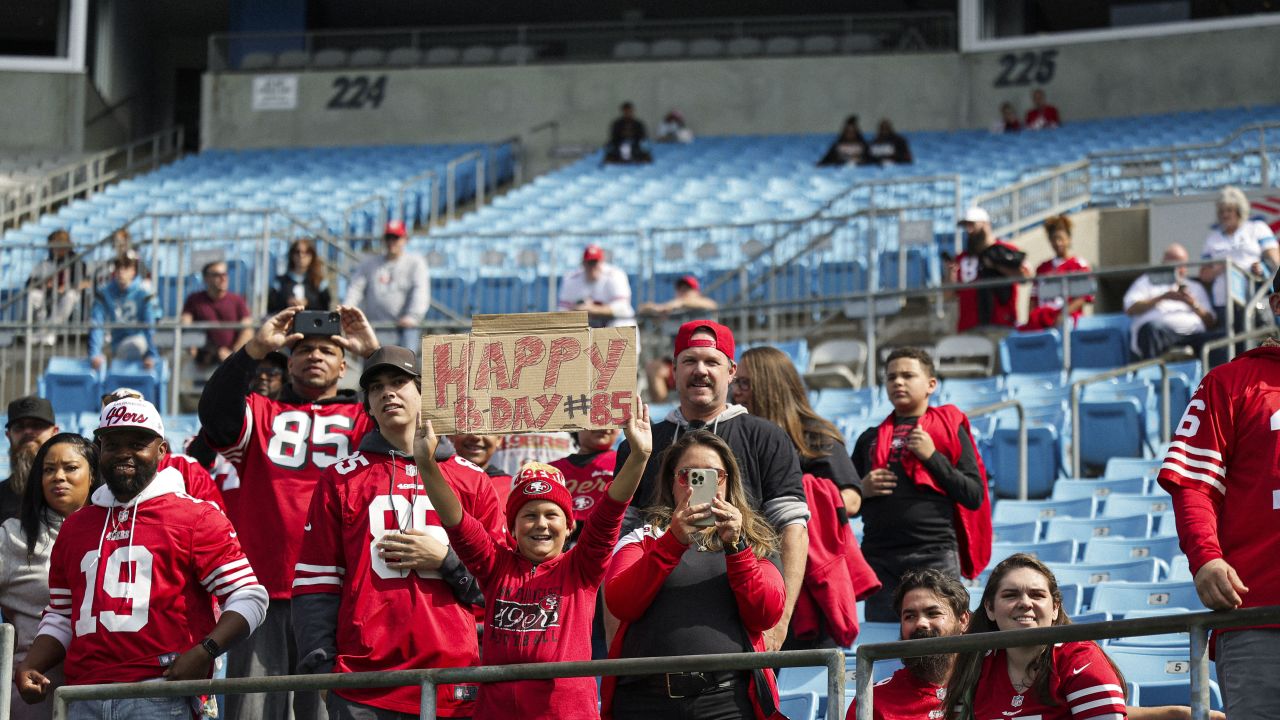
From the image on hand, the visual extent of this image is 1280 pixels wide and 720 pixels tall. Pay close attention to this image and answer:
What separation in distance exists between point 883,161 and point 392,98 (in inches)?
318

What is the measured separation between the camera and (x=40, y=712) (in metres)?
5.40

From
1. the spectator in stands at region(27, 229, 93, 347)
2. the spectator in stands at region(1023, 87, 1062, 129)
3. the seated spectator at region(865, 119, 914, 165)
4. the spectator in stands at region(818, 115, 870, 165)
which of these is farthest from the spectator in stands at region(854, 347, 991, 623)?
the spectator in stands at region(1023, 87, 1062, 129)

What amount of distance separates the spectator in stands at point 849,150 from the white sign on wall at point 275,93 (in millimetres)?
Result: 8584

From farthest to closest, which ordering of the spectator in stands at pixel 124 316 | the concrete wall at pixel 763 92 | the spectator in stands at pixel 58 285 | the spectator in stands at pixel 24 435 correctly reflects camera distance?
the concrete wall at pixel 763 92, the spectator in stands at pixel 58 285, the spectator in stands at pixel 124 316, the spectator in stands at pixel 24 435

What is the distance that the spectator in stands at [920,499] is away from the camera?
636 centimetres

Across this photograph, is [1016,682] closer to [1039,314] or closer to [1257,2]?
[1039,314]

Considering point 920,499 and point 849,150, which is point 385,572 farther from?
point 849,150

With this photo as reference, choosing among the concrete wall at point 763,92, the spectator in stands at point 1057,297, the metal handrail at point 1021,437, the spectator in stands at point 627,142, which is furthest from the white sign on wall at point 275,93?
the metal handrail at point 1021,437

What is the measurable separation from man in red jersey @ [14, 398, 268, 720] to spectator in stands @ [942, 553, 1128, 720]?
2002mm

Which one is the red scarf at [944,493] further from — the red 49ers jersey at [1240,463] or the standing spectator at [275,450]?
the red 49ers jersey at [1240,463]

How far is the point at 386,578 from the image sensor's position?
501 centimetres

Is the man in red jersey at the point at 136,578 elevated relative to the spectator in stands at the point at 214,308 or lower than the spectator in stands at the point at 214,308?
lower

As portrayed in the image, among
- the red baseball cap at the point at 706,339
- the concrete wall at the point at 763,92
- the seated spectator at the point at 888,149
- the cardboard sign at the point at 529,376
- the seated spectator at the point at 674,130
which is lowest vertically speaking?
the cardboard sign at the point at 529,376

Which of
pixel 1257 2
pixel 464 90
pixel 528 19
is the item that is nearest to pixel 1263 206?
pixel 1257 2
